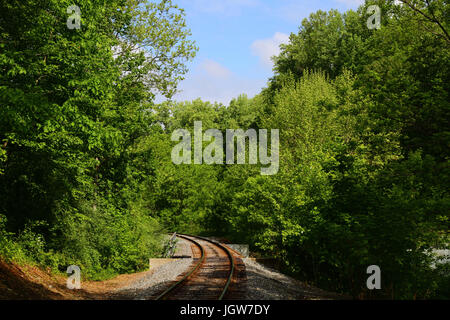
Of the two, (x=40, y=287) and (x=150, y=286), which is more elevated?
(x=40, y=287)

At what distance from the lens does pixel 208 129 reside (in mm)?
74562

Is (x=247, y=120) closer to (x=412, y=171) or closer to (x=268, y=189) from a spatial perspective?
(x=268, y=189)

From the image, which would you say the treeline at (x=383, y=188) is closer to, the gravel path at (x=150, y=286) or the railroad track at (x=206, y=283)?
the railroad track at (x=206, y=283)

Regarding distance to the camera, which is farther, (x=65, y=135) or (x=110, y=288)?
(x=110, y=288)

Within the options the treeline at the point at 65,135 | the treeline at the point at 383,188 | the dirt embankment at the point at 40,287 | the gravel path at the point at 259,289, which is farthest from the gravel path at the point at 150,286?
the treeline at the point at 383,188

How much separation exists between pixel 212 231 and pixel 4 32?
40.1 metres

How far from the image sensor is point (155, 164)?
24672 millimetres

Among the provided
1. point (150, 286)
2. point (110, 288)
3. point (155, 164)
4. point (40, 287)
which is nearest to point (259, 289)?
point (150, 286)

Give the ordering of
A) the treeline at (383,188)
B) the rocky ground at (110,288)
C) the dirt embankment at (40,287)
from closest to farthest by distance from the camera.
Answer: the dirt embankment at (40,287) → the rocky ground at (110,288) → the treeline at (383,188)

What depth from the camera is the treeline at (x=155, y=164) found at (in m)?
10.6

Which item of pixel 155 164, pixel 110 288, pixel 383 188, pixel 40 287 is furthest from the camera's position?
pixel 155 164

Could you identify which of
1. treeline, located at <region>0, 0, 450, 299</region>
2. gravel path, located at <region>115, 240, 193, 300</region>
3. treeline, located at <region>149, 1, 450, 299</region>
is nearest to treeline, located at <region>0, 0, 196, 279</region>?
treeline, located at <region>0, 0, 450, 299</region>

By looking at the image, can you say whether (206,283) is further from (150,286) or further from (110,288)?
(110,288)
